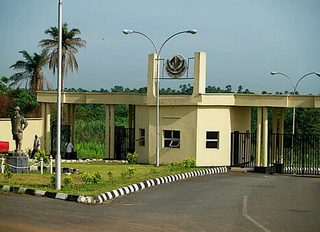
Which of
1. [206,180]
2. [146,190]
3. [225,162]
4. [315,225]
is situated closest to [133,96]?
[225,162]

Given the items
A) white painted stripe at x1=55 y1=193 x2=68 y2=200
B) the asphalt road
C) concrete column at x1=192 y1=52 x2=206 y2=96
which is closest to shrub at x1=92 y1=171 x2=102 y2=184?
the asphalt road

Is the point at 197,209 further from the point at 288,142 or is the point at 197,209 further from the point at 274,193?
the point at 288,142

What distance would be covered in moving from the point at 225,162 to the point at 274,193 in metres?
11.7

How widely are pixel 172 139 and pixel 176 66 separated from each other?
3.69 metres

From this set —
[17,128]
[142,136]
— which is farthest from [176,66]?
[17,128]

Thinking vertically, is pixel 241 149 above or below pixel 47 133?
below

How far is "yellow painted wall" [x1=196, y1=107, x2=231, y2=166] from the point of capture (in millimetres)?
28500

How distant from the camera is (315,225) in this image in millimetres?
11945

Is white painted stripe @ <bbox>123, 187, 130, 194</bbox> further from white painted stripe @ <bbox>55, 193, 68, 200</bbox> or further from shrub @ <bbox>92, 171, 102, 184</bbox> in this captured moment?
white painted stripe @ <bbox>55, 193, 68, 200</bbox>

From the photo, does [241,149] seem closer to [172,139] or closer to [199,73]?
[172,139]

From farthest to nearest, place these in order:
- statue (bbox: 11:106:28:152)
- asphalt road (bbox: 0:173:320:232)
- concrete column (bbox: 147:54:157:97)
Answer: concrete column (bbox: 147:54:157:97) → statue (bbox: 11:106:28:152) → asphalt road (bbox: 0:173:320:232)

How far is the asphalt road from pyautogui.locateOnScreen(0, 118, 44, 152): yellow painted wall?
17.1m

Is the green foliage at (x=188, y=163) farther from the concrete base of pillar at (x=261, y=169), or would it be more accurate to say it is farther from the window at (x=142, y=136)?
the window at (x=142, y=136)

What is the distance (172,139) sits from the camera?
29.2 metres
